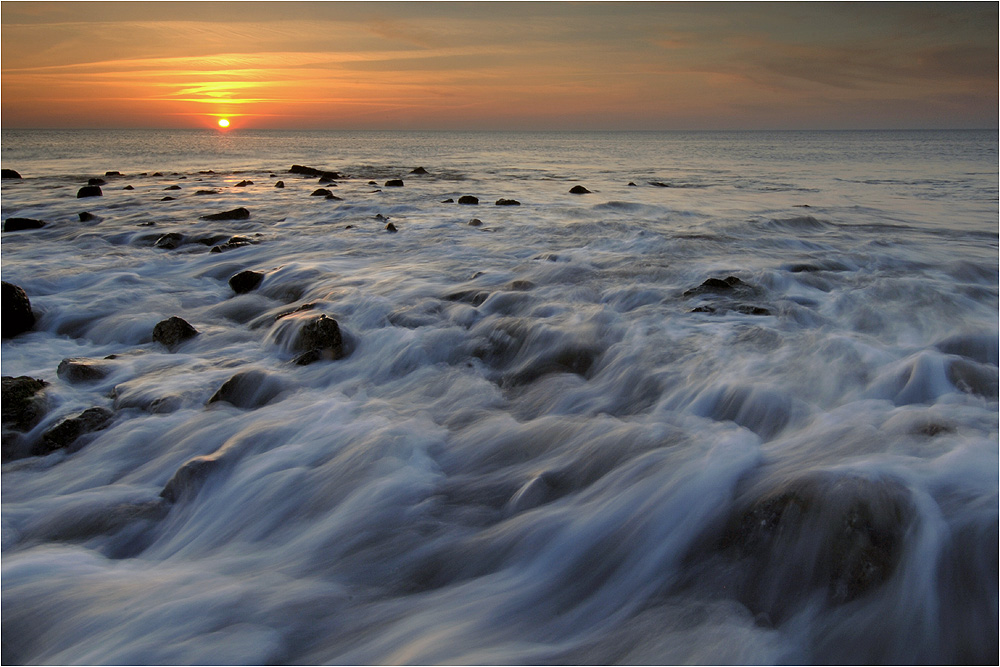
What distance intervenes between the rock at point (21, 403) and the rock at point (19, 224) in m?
9.30

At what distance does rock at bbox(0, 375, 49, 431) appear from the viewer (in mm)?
3674

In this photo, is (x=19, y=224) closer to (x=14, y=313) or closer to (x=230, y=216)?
(x=230, y=216)

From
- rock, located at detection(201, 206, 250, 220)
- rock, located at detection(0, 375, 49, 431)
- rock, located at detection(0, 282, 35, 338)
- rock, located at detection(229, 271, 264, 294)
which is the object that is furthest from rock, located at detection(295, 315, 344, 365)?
rock, located at detection(201, 206, 250, 220)

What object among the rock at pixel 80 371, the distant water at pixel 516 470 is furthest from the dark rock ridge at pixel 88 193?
the rock at pixel 80 371

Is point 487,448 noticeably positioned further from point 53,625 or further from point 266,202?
point 266,202

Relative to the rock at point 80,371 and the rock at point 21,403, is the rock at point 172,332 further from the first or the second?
the rock at point 21,403

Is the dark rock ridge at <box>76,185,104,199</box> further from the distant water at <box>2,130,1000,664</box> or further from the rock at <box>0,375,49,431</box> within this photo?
the rock at <box>0,375,49,431</box>

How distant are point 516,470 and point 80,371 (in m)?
3.25

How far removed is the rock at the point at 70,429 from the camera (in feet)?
11.7

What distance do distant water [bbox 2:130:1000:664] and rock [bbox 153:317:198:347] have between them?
0.32 ft

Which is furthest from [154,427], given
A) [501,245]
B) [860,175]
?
[860,175]

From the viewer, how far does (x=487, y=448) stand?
11.8 feet

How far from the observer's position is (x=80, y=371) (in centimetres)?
440

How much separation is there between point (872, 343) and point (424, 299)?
13.0 ft
